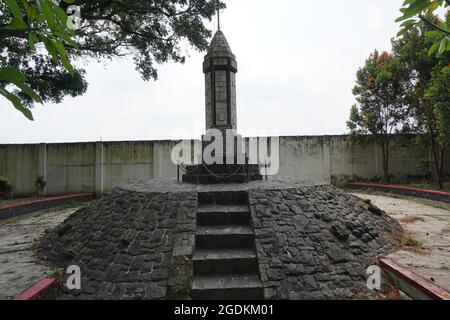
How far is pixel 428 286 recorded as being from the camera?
344 centimetres

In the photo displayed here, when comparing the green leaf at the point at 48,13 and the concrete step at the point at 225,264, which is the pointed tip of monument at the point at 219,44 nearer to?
the concrete step at the point at 225,264

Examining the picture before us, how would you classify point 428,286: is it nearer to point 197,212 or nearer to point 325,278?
point 325,278

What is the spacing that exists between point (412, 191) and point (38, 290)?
42.0 feet

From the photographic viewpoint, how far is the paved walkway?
405 centimetres

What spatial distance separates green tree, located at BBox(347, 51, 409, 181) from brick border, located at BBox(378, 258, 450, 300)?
34.5ft

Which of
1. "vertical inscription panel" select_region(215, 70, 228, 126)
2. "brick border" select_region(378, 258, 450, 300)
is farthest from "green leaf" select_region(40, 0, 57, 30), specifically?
"vertical inscription panel" select_region(215, 70, 228, 126)

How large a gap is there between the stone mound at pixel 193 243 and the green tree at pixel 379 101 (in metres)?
8.31

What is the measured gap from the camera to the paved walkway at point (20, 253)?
405 cm

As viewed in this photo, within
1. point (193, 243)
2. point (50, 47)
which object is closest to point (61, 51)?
point (50, 47)

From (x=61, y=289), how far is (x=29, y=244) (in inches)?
117

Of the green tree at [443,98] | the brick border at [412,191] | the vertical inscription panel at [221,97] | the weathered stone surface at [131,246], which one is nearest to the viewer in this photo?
the weathered stone surface at [131,246]

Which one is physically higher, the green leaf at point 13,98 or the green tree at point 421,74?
the green tree at point 421,74

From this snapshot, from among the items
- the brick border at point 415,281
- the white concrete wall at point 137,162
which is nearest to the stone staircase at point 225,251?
the brick border at point 415,281
